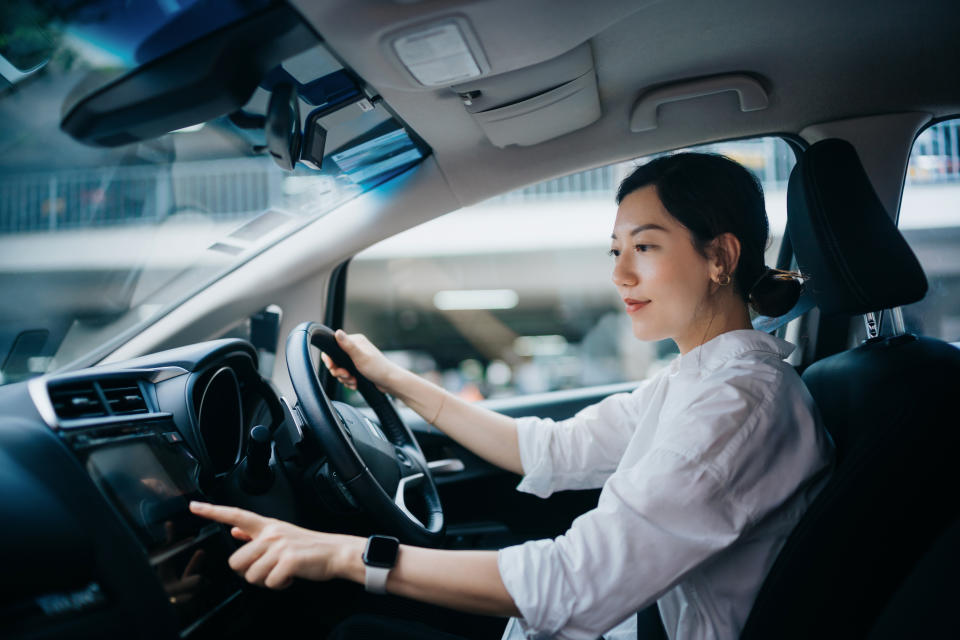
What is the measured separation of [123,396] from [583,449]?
102cm

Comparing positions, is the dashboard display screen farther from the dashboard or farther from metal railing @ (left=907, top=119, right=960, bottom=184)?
metal railing @ (left=907, top=119, right=960, bottom=184)

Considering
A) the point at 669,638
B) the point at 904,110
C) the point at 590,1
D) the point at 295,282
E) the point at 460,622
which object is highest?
the point at 590,1

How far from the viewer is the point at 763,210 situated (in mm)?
1357

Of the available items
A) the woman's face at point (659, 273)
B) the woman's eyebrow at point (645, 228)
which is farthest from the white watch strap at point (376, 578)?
the woman's eyebrow at point (645, 228)

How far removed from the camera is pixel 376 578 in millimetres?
944

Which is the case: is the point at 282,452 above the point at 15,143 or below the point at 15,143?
below

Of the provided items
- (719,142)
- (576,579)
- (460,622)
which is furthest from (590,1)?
(460,622)

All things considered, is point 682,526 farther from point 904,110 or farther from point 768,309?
point 904,110

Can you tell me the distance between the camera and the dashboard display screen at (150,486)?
95cm

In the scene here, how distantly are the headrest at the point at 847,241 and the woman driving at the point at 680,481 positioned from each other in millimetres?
108

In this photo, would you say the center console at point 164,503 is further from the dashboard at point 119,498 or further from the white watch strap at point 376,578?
the white watch strap at point 376,578

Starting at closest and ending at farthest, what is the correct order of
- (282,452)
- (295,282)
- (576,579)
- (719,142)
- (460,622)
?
(576,579)
(282,452)
(460,622)
(719,142)
(295,282)

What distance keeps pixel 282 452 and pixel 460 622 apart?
63 cm

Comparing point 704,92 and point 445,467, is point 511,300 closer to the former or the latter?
point 445,467
